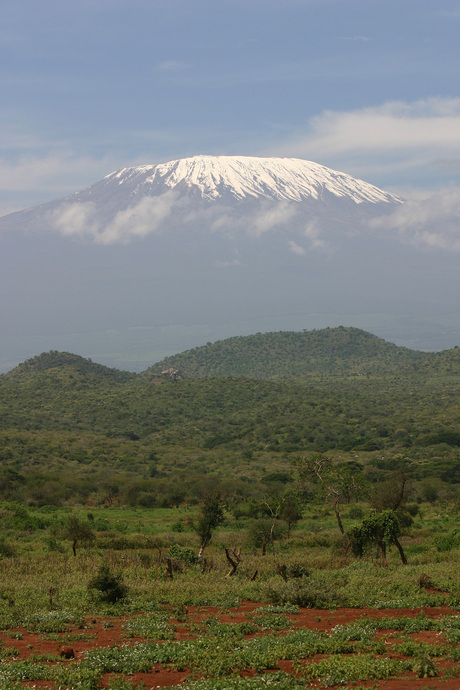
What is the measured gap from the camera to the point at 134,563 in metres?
17.9

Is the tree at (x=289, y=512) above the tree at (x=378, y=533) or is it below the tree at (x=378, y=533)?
below

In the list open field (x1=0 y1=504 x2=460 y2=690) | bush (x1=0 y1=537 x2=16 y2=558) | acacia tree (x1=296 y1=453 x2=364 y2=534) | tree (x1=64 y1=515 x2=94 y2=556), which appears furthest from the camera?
acacia tree (x1=296 y1=453 x2=364 y2=534)

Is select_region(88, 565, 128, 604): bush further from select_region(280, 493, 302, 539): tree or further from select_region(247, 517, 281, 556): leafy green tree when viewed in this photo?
select_region(280, 493, 302, 539): tree

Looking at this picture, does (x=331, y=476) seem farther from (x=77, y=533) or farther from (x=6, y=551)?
(x=6, y=551)

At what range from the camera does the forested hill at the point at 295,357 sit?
116m

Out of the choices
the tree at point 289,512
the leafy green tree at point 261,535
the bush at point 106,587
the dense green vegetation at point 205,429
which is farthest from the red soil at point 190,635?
the dense green vegetation at point 205,429

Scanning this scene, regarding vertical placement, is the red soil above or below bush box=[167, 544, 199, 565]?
above

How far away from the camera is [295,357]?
4958 inches

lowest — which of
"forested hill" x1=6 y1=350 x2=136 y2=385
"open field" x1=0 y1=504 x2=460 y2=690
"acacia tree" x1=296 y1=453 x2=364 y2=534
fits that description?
"open field" x1=0 y1=504 x2=460 y2=690

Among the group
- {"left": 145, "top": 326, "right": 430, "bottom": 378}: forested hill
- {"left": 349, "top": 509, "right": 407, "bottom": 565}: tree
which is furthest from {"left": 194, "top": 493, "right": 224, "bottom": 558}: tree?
{"left": 145, "top": 326, "right": 430, "bottom": 378}: forested hill

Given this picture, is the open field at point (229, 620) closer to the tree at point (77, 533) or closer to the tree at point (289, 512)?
the tree at point (77, 533)

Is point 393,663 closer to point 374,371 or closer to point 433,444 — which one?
point 433,444

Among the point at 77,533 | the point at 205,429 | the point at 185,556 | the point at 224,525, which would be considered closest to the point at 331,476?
the point at 185,556

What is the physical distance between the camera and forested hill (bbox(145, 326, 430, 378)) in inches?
4585
